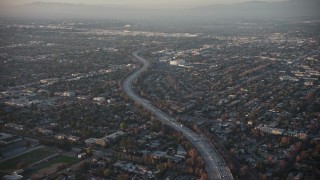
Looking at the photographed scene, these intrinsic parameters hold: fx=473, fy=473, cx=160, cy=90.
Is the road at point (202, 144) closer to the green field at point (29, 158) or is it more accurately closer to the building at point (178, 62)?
the green field at point (29, 158)

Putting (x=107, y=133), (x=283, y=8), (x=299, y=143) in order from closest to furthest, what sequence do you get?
(x=299, y=143) → (x=107, y=133) → (x=283, y=8)

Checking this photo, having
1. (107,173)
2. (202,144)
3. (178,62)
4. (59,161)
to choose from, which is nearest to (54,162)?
(59,161)

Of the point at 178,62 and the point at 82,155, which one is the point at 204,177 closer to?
the point at 82,155

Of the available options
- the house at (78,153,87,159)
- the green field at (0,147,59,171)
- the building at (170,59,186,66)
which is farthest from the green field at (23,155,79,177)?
the building at (170,59,186,66)

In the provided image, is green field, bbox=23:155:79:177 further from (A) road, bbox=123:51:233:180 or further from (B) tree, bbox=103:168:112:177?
(A) road, bbox=123:51:233:180

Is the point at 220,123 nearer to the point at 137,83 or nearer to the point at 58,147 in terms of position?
the point at 58,147

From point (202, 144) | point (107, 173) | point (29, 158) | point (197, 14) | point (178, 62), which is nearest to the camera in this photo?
point (107, 173)

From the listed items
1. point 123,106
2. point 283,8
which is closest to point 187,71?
point 123,106

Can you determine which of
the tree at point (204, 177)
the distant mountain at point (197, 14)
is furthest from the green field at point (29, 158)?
the distant mountain at point (197, 14)
